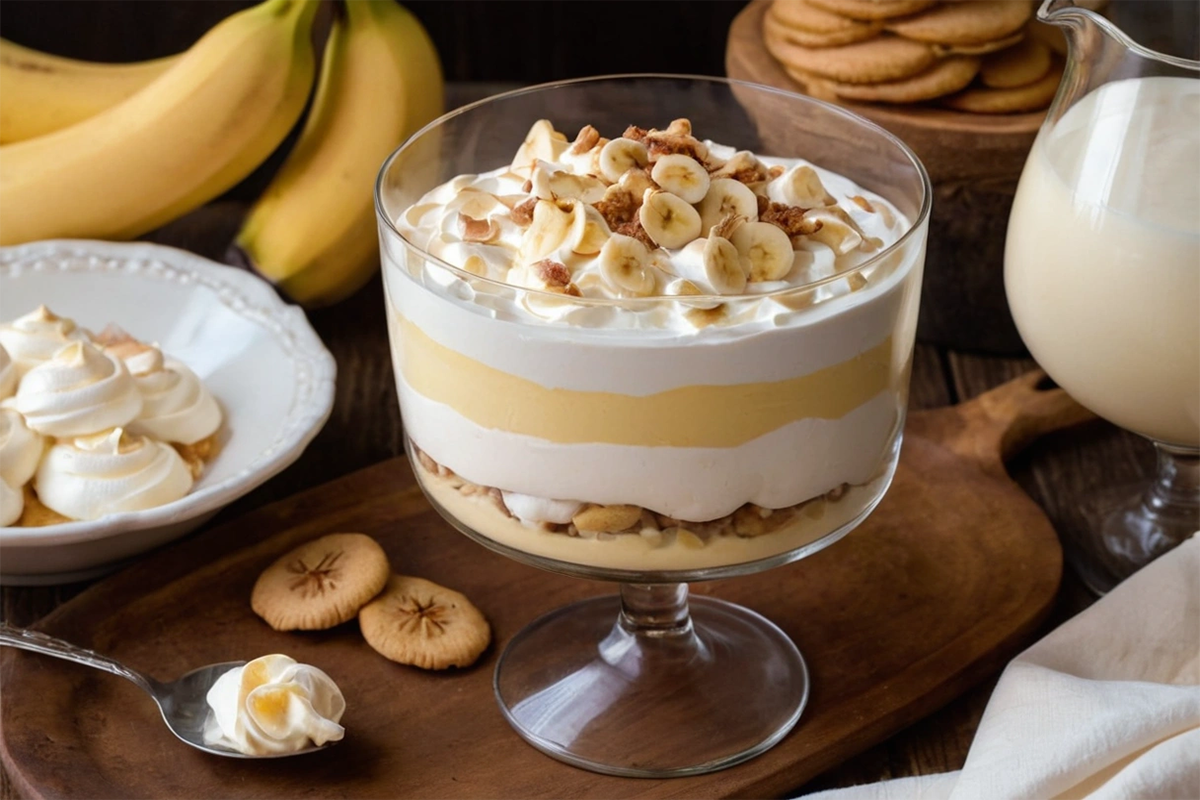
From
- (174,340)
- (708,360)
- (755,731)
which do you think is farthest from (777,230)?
(174,340)

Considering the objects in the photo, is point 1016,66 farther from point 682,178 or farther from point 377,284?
point 377,284

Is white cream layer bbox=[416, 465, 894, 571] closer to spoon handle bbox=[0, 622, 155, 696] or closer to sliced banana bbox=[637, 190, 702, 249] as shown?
sliced banana bbox=[637, 190, 702, 249]

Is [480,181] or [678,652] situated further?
[678,652]

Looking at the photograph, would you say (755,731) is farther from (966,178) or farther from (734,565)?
(966,178)

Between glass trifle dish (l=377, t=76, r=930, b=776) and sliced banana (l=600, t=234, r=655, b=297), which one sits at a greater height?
sliced banana (l=600, t=234, r=655, b=297)

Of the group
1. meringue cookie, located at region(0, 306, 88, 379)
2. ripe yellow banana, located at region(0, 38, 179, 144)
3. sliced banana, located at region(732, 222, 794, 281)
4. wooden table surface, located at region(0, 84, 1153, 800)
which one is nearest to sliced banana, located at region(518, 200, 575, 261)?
sliced banana, located at region(732, 222, 794, 281)

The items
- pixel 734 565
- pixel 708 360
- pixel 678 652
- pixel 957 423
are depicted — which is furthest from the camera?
pixel 957 423

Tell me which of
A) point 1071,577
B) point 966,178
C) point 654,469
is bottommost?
point 1071,577

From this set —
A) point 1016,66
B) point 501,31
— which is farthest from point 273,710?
point 501,31
